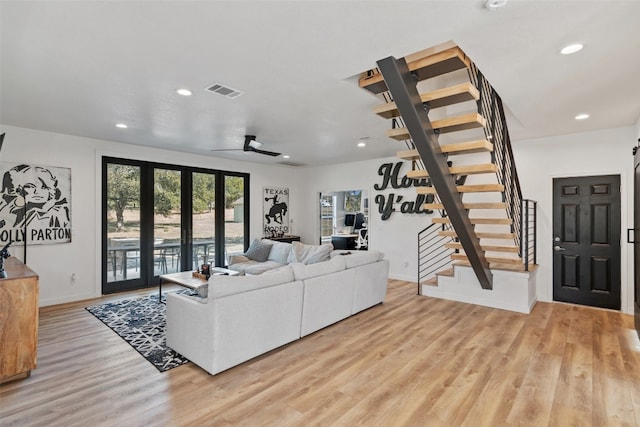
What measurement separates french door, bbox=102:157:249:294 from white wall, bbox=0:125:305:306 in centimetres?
17

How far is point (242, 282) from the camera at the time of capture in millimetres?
3016

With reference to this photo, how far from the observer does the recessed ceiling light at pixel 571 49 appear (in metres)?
2.37

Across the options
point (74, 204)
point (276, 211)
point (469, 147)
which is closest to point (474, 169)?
point (469, 147)

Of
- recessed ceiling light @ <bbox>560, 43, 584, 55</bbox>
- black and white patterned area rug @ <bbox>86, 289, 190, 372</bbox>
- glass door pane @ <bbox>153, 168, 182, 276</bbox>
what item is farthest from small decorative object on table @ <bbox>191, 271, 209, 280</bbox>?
recessed ceiling light @ <bbox>560, 43, 584, 55</bbox>

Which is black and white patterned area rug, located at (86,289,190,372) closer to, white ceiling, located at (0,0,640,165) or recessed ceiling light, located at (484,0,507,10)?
white ceiling, located at (0,0,640,165)

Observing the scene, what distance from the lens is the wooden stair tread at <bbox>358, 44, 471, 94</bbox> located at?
103 inches

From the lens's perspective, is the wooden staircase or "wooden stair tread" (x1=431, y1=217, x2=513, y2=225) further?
"wooden stair tread" (x1=431, y1=217, x2=513, y2=225)

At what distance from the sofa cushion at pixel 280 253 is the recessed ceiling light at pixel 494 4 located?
191 inches

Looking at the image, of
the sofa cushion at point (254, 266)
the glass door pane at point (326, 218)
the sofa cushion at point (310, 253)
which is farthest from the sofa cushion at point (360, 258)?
the glass door pane at point (326, 218)

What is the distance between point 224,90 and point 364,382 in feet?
9.97

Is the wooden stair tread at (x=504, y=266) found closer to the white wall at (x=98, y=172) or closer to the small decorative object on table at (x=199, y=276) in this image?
the white wall at (x=98, y=172)

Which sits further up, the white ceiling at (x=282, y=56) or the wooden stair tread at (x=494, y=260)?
the white ceiling at (x=282, y=56)

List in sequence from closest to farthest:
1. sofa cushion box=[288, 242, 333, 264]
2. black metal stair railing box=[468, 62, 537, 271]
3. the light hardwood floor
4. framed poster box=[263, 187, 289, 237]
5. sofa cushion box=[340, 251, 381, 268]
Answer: the light hardwood floor
black metal stair railing box=[468, 62, 537, 271]
sofa cushion box=[340, 251, 381, 268]
sofa cushion box=[288, 242, 333, 264]
framed poster box=[263, 187, 289, 237]

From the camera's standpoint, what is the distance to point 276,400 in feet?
8.11
